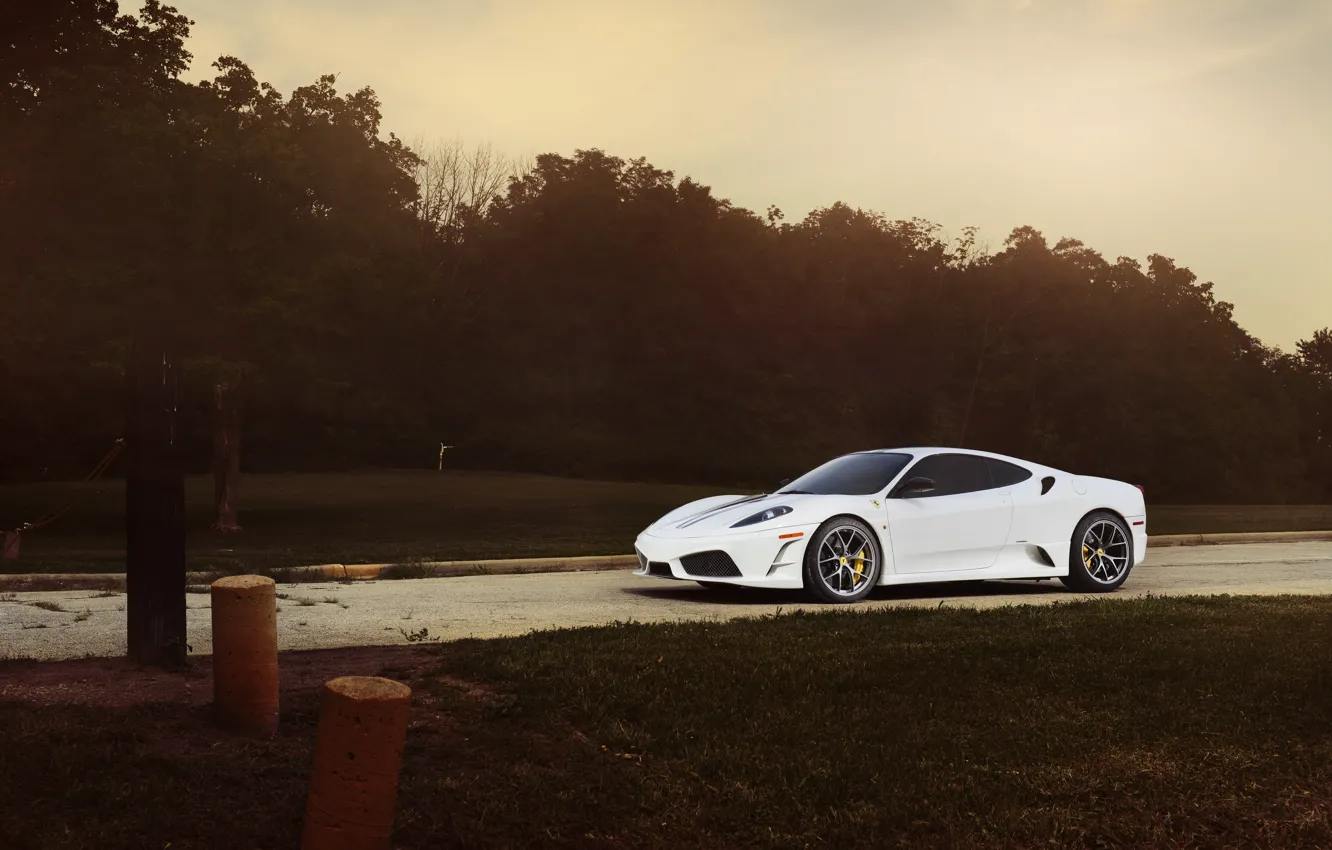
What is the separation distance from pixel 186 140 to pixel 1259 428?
6977cm

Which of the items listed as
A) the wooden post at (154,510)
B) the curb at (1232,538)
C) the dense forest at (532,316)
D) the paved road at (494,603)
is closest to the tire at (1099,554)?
the paved road at (494,603)

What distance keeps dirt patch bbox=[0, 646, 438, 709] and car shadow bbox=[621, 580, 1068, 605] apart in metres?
4.51

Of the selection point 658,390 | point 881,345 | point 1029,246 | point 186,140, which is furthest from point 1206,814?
point 1029,246

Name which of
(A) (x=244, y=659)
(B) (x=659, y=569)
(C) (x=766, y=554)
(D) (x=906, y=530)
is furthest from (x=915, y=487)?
(A) (x=244, y=659)

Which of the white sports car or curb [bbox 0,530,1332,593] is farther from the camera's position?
curb [bbox 0,530,1332,593]

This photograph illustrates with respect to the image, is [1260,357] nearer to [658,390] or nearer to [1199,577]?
[658,390]

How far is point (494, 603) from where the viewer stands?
1058 cm

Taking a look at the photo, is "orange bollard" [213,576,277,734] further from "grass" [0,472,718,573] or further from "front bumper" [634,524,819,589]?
"grass" [0,472,718,573]

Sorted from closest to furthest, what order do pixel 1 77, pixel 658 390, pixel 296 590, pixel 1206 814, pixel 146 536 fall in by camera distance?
pixel 1206 814, pixel 146 536, pixel 296 590, pixel 1 77, pixel 658 390

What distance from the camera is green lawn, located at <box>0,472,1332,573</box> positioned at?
15.7m

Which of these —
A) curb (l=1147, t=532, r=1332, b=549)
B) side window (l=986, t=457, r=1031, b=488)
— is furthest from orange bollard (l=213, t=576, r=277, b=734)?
curb (l=1147, t=532, r=1332, b=549)

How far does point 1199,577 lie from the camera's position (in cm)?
1361

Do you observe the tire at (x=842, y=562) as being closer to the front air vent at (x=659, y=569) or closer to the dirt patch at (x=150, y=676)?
the front air vent at (x=659, y=569)

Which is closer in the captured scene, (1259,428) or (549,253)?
(549,253)
